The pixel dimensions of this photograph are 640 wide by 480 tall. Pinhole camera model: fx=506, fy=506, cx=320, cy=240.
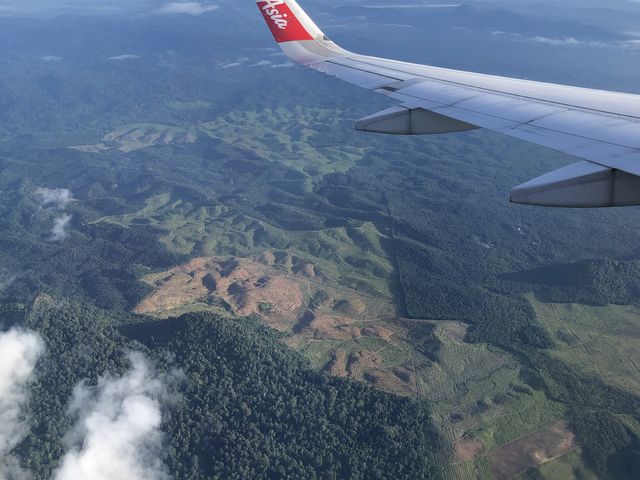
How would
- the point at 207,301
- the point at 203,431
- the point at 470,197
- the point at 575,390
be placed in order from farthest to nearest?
1. the point at 470,197
2. the point at 207,301
3. the point at 575,390
4. the point at 203,431

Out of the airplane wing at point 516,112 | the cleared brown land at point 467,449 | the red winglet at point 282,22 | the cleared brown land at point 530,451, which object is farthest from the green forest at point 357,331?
the red winglet at point 282,22

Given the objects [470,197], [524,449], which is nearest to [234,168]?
[470,197]

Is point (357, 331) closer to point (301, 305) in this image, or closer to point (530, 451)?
point (301, 305)

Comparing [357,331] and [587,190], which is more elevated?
[587,190]

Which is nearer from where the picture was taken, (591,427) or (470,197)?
(591,427)

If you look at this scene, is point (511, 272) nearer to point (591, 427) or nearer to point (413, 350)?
point (413, 350)

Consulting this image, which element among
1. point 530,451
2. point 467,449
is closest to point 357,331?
point 467,449

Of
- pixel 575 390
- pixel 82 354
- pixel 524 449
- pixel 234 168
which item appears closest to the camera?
pixel 524 449
